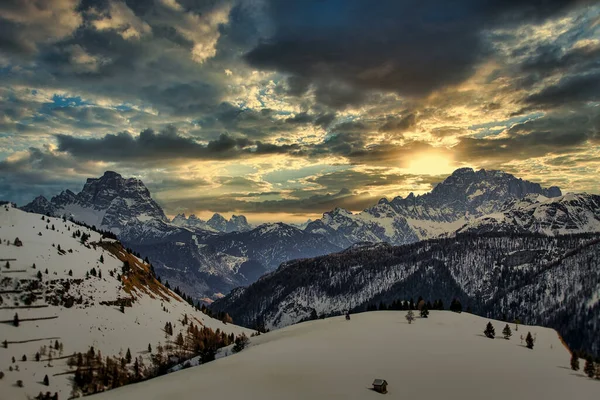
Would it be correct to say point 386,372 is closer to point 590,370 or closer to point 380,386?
point 380,386

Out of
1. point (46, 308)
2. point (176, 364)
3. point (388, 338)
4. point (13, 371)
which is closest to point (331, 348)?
point (388, 338)

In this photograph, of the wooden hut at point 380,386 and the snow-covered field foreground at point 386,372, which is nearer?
the wooden hut at point 380,386

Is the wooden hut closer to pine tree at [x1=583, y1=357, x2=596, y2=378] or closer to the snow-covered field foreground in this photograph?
the snow-covered field foreground

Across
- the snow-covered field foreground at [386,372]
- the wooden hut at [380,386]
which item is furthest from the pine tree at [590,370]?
the wooden hut at [380,386]

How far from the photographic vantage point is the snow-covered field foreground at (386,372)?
3632 inches

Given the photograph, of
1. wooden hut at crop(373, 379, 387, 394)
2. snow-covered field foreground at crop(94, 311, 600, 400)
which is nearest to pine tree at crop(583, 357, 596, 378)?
snow-covered field foreground at crop(94, 311, 600, 400)

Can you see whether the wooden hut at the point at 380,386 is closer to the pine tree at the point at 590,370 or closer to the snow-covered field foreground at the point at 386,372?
the snow-covered field foreground at the point at 386,372

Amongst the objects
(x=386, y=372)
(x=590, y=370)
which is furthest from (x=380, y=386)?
(x=590, y=370)

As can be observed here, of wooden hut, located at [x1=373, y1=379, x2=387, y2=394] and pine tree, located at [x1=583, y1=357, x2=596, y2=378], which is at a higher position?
wooden hut, located at [x1=373, y1=379, x2=387, y2=394]

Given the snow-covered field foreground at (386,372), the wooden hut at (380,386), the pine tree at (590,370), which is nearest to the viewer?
the wooden hut at (380,386)

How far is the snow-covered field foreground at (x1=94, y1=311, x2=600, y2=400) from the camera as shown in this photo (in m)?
92.2

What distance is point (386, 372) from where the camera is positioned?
106 m

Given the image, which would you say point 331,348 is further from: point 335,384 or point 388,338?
point 335,384

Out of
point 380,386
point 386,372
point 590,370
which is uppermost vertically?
point 380,386
